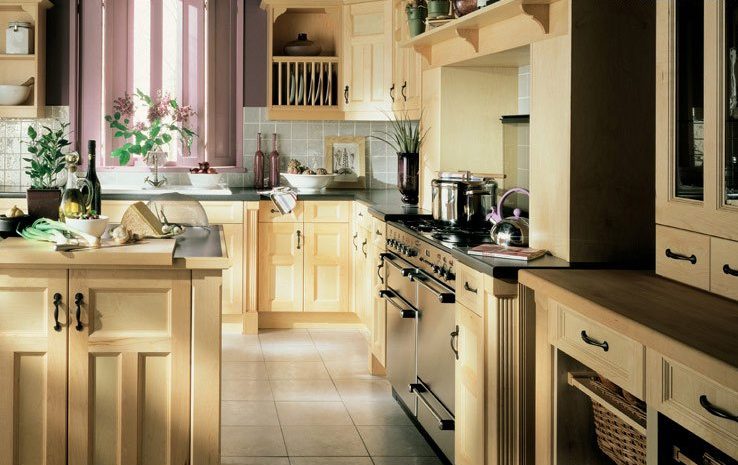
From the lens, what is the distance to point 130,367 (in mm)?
3318

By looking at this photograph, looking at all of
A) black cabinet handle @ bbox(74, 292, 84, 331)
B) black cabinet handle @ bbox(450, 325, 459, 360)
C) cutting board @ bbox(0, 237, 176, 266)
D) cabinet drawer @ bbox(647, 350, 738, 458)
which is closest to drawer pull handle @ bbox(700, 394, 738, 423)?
cabinet drawer @ bbox(647, 350, 738, 458)

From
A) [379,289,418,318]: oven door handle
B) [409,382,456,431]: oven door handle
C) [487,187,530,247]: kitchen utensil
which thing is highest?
[487,187,530,247]: kitchen utensil

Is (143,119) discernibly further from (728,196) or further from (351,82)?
(728,196)

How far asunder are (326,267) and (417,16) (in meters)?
2.20

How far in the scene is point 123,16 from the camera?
720 centimetres

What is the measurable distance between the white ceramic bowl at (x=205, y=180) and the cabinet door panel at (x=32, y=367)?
12.3 feet

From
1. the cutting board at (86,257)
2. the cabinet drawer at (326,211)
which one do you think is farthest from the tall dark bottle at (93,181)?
the cabinet drawer at (326,211)

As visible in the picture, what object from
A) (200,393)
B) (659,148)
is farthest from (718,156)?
(200,393)

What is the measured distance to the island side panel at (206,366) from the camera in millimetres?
3322

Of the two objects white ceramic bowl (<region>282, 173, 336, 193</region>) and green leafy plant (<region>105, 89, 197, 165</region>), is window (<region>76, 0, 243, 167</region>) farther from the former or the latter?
white ceramic bowl (<region>282, 173, 336, 193</region>)

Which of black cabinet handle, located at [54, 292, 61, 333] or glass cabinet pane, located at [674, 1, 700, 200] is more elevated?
glass cabinet pane, located at [674, 1, 700, 200]

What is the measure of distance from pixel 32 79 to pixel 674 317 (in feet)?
19.2

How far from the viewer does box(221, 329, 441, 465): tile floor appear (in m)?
4.14

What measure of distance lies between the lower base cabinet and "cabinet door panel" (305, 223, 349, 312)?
3336mm
